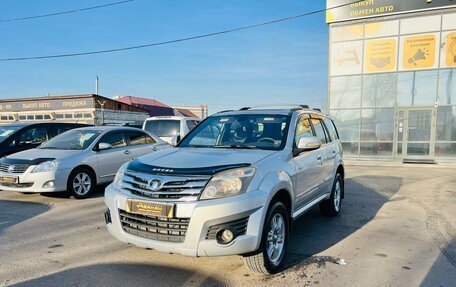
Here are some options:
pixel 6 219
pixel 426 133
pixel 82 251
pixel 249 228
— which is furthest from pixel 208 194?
pixel 426 133

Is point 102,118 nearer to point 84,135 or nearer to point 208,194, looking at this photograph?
point 84,135

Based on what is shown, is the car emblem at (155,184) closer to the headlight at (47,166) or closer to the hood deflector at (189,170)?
the hood deflector at (189,170)

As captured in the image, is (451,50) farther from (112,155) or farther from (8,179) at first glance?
(8,179)

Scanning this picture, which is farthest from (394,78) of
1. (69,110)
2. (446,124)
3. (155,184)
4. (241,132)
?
(69,110)

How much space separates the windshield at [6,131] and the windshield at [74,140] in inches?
69.1

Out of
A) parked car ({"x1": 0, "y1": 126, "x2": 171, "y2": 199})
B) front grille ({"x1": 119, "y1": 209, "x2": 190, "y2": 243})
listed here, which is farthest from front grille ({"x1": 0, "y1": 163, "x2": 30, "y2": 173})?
front grille ({"x1": 119, "y1": 209, "x2": 190, "y2": 243})

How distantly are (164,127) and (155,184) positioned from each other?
26.9 ft

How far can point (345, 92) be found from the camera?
1744cm

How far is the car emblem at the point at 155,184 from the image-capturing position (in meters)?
3.44

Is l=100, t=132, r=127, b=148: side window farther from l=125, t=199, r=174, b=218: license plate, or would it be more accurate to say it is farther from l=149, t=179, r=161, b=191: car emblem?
→ l=149, t=179, r=161, b=191: car emblem

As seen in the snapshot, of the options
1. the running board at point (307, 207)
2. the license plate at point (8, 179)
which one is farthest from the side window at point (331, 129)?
the license plate at point (8, 179)

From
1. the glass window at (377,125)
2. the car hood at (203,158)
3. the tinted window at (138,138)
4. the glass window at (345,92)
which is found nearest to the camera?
the car hood at (203,158)

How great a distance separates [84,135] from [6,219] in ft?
9.23

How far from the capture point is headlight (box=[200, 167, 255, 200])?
3347 millimetres
